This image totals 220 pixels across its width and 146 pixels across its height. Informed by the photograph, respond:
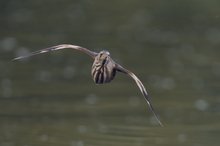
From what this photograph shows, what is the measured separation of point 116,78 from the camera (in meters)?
14.6

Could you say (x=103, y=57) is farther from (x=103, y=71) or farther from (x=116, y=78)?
(x=116, y=78)

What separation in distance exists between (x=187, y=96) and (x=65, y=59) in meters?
2.97

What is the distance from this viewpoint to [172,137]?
1091cm

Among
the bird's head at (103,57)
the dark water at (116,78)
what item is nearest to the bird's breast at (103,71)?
the bird's head at (103,57)

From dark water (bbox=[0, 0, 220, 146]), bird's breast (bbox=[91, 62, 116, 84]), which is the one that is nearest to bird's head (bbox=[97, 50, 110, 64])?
bird's breast (bbox=[91, 62, 116, 84])

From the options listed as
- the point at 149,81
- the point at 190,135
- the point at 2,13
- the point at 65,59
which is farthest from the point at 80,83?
the point at 2,13

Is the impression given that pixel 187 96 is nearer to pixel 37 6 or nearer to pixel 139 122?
pixel 139 122

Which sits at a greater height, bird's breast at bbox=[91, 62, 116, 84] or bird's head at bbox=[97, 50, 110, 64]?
bird's head at bbox=[97, 50, 110, 64]

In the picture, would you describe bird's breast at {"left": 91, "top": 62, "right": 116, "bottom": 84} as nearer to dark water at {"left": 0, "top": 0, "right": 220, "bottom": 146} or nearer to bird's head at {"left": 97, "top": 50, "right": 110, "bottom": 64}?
bird's head at {"left": 97, "top": 50, "right": 110, "bottom": 64}

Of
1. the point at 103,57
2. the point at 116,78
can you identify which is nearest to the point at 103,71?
the point at 103,57

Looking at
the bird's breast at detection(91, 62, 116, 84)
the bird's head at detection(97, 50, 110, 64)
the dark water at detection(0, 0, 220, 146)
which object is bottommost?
the bird's breast at detection(91, 62, 116, 84)

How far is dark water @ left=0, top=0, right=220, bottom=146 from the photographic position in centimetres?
1110

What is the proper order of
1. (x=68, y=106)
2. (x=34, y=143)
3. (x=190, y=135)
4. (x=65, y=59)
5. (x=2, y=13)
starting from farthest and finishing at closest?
(x=2, y=13) < (x=65, y=59) < (x=68, y=106) < (x=190, y=135) < (x=34, y=143)

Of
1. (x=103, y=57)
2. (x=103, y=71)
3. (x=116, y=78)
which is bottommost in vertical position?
(x=103, y=71)
